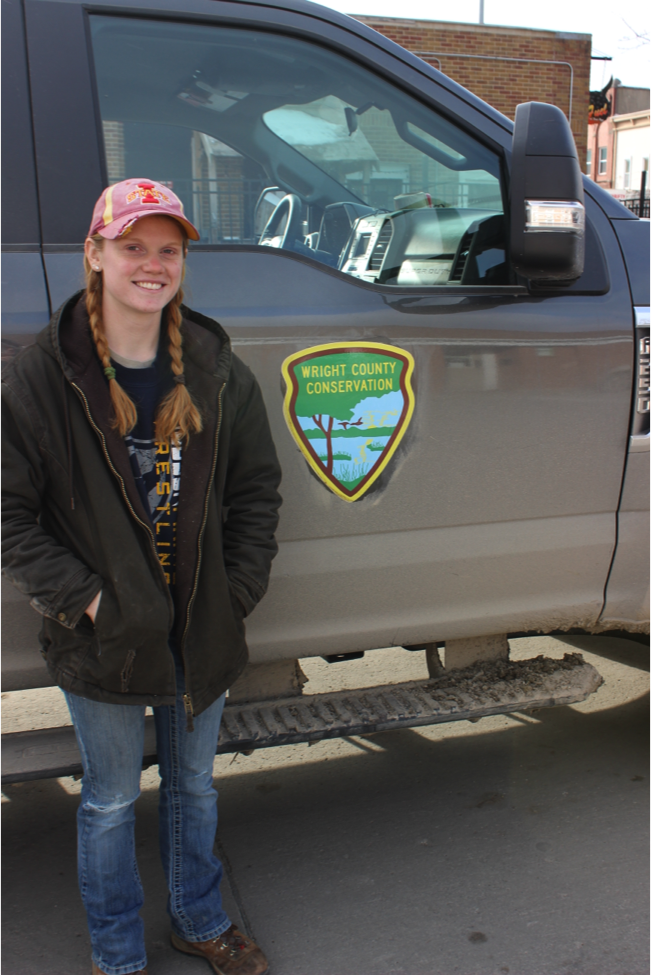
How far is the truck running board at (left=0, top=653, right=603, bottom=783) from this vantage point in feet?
7.02

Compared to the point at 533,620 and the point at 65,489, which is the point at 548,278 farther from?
the point at 65,489

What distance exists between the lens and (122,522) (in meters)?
1.76

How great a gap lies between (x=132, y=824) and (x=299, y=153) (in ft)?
6.04

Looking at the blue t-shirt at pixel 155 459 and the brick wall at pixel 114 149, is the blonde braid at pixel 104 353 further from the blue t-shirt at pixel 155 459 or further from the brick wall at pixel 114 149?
the brick wall at pixel 114 149

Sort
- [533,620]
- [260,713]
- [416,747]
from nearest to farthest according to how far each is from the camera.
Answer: [260,713]
[533,620]
[416,747]

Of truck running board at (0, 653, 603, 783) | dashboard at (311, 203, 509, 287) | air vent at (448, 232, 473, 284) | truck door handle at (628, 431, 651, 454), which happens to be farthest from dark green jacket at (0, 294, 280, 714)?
truck door handle at (628, 431, 651, 454)

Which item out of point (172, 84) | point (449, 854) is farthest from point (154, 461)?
point (449, 854)

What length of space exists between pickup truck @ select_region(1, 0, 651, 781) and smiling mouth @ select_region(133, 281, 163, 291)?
33cm

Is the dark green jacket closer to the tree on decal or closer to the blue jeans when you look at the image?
the blue jeans

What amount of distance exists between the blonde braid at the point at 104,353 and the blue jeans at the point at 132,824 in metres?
0.60

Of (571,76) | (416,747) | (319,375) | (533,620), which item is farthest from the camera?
(571,76)

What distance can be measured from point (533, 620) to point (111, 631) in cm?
132

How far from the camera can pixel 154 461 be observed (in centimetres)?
185

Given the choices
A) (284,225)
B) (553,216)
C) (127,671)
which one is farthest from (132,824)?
(553,216)
